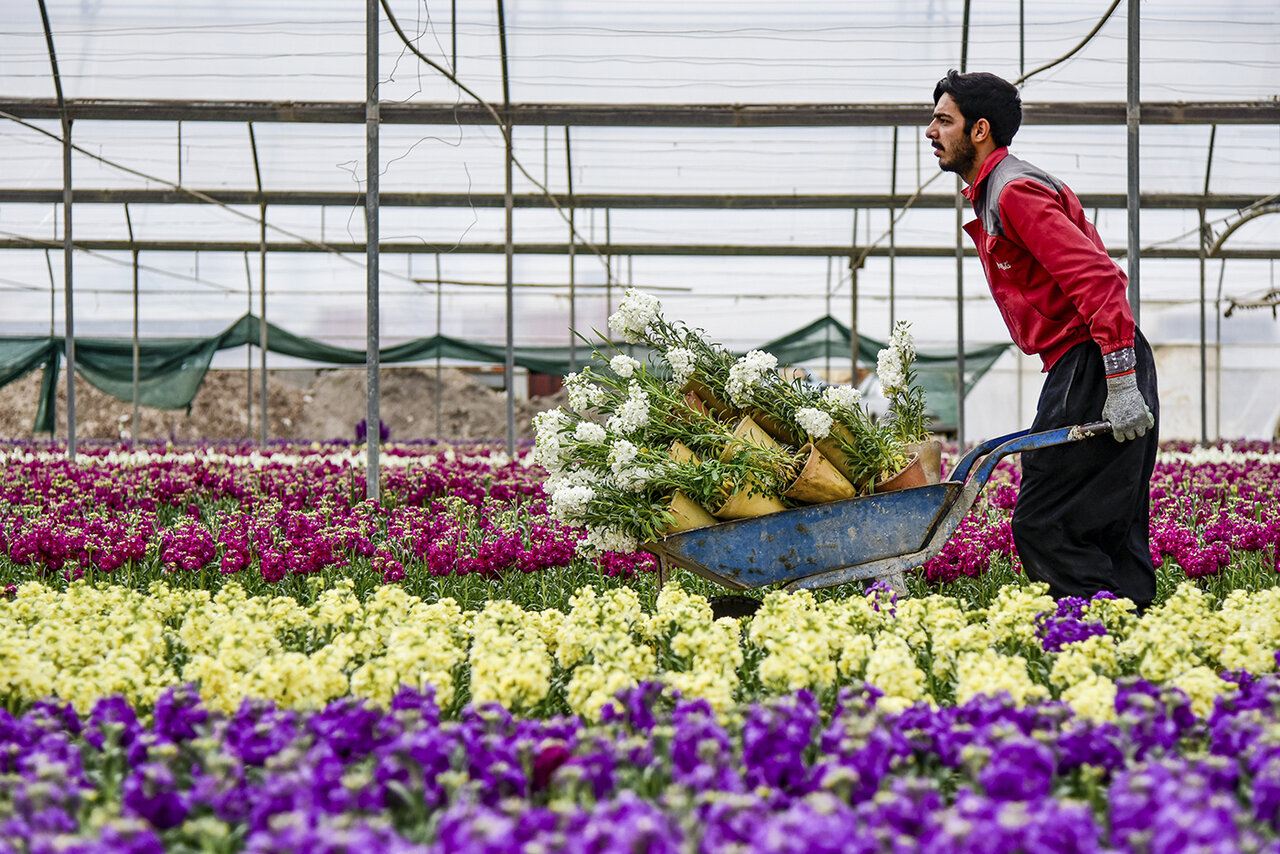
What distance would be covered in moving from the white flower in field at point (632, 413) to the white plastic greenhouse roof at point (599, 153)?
4076 mm

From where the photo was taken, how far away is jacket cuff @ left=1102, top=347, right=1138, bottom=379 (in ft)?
10.2

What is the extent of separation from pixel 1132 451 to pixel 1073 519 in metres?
Result: 0.27

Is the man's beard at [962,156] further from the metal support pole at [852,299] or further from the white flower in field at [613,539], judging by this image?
the metal support pole at [852,299]

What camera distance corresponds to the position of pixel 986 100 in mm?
3488

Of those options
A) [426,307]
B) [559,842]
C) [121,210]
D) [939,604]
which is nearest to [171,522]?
[939,604]

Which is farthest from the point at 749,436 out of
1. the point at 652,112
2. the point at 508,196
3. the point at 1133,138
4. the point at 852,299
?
the point at 852,299

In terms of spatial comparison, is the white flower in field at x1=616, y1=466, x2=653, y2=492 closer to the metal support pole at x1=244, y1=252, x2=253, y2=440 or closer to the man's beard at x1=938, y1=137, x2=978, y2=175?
the man's beard at x1=938, y1=137, x2=978, y2=175

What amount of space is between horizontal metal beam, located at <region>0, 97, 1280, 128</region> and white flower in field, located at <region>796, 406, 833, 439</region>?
6.21m

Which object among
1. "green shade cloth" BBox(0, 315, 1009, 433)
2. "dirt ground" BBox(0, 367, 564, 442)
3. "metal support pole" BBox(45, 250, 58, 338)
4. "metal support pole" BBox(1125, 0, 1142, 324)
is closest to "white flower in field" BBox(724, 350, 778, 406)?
"metal support pole" BBox(1125, 0, 1142, 324)

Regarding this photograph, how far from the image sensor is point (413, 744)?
184 cm

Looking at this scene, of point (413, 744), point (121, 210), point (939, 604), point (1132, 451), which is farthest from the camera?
point (121, 210)

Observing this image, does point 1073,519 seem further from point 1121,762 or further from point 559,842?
point 559,842

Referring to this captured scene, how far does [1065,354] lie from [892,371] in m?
0.60

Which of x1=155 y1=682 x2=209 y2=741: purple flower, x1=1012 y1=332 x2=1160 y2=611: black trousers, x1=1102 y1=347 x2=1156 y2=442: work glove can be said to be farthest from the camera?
x1=1012 y1=332 x2=1160 y2=611: black trousers
